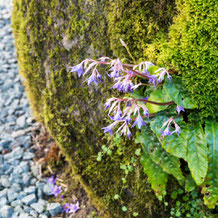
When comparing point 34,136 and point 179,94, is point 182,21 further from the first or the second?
point 34,136

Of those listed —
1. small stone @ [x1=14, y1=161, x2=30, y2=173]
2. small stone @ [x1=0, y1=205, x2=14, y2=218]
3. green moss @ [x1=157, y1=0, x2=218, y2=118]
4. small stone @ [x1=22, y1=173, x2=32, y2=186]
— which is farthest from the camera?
small stone @ [x1=14, y1=161, x2=30, y2=173]

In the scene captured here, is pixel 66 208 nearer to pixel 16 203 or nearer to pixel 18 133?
pixel 16 203

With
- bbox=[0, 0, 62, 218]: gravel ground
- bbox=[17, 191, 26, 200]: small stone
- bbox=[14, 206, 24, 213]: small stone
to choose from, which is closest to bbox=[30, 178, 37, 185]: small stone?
bbox=[0, 0, 62, 218]: gravel ground

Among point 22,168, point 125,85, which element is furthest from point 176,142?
point 22,168

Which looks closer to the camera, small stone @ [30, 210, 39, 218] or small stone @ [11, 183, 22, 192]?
small stone @ [30, 210, 39, 218]

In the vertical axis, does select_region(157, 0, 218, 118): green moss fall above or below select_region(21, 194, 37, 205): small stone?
above

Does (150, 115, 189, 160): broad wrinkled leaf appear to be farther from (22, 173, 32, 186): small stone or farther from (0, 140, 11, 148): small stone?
(0, 140, 11, 148): small stone
